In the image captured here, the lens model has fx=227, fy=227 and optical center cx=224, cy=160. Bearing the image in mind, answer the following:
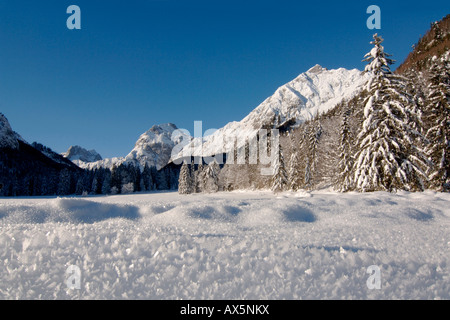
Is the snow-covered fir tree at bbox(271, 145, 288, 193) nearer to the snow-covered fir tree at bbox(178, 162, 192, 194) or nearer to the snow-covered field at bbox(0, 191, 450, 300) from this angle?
the snow-covered fir tree at bbox(178, 162, 192, 194)

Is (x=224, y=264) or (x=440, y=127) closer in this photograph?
(x=224, y=264)

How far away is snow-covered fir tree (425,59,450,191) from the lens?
18891 millimetres

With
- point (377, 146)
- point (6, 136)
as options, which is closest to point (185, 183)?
point (377, 146)

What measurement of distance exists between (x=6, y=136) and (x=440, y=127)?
202782 millimetres

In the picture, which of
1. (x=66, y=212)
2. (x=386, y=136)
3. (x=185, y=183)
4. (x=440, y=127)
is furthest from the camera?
(x=185, y=183)

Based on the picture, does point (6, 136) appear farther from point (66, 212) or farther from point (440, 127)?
point (440, 127)

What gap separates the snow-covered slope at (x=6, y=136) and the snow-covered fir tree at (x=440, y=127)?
189773mm

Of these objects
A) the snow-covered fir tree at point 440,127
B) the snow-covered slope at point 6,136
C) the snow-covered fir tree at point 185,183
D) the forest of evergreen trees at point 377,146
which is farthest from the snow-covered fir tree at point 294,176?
the snow-covered slope at point 6,136

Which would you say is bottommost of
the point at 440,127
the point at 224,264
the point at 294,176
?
the point at 294,176

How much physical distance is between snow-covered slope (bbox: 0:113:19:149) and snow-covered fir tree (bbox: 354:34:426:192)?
7324 inches

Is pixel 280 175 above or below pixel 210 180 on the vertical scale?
above

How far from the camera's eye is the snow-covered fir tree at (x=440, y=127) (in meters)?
18.9

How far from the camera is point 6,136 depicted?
477ft
